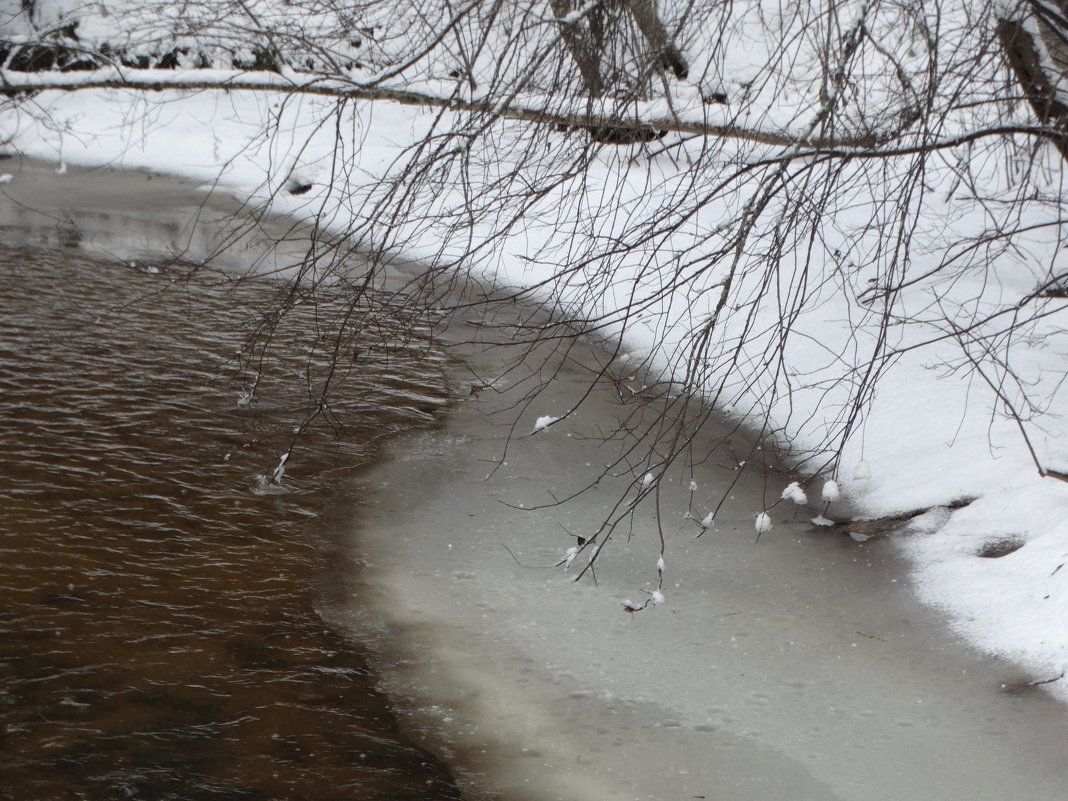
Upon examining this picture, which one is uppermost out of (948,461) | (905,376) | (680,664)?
(905,376)

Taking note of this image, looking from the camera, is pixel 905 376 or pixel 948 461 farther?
pixel 905 376

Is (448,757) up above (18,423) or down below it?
below

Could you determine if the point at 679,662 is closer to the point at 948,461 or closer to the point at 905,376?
the point at 948,461

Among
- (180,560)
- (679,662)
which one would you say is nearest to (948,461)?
(679,662)

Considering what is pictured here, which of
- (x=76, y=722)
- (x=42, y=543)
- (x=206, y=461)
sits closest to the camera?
(x=76, y=722)

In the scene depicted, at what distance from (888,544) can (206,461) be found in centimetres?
345

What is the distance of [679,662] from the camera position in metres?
4.44

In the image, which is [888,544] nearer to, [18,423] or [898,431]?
[898,431]

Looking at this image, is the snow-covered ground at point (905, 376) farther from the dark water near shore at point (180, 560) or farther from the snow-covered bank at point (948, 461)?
the dark water near shore at point (180, 560)

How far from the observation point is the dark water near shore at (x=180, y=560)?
3.72m

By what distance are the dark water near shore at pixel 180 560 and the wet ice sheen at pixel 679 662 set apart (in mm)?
304

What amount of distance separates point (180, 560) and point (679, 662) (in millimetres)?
2198

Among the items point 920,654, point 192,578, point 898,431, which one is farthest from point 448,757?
point 898,431

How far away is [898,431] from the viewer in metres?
6.32
